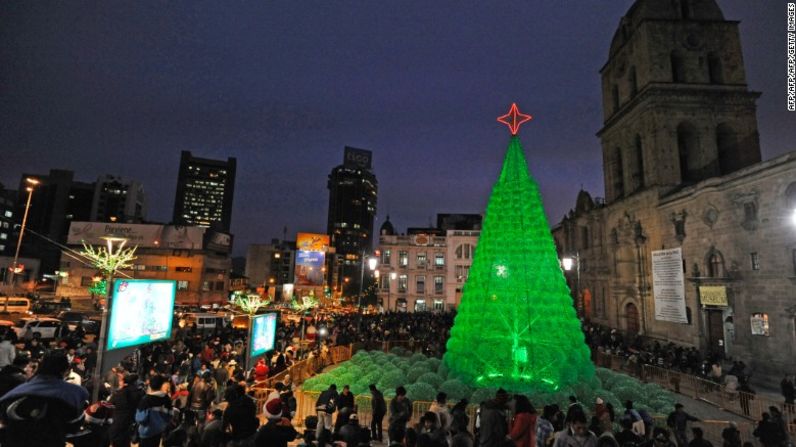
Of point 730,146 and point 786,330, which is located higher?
point 730,146

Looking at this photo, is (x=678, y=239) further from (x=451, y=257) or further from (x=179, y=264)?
(x=179, y=264)

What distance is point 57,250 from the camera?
8412 centimetres

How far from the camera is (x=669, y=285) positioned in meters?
25.8

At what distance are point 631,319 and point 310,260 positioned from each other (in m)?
41.9

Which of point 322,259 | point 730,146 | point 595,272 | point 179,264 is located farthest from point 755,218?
point 179,264

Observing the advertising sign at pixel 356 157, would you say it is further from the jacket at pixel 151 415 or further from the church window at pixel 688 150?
the jacket at pixel 151 415

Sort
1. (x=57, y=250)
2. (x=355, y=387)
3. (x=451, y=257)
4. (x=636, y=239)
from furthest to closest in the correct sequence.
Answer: (x=57, y=250)
(x=451, y=257)
(x=636, y=239)
(x=355, y=387)

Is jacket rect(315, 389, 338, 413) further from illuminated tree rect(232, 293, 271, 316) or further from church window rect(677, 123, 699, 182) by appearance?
church window rect(677, 123, 699, 182)

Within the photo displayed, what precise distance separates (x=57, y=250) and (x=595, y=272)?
340 ft

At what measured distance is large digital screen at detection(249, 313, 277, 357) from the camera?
12.4m

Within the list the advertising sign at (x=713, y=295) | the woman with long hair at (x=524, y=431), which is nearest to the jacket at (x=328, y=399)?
the woman with long hair at (x=524, y=431)

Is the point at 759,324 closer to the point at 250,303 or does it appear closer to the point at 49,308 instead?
the point at 250,303

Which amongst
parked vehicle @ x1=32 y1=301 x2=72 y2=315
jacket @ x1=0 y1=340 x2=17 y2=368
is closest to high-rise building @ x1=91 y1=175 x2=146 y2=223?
parked vehicle @ x1=32 y1=301 x2=72 y2=315

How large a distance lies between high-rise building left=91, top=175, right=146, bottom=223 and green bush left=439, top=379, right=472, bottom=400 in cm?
12662
